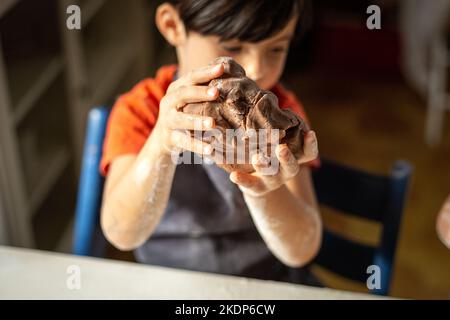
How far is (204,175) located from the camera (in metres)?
0.74

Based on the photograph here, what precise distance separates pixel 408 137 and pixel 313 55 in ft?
1.71

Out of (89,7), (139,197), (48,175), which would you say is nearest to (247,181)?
(139,197)

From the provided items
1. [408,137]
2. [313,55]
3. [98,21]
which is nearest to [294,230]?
[98,21]

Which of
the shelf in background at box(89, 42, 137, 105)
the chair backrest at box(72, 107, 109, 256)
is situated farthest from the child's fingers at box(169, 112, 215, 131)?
→ the shelf in background at box(89, 42, 137, 105)

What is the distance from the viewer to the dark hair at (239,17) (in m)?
0.58

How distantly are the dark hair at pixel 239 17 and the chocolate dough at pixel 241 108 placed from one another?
0.09 metres

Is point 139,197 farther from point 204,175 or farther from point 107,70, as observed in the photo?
point 107,70

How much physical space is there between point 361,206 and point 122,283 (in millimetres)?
362

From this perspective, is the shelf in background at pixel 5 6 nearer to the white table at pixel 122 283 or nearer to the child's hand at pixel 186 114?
the white table at pixel 122 283

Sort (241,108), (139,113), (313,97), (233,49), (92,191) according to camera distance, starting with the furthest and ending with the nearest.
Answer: (313,97) < (92,191) < (139,113) < (233,49) < (241,108)

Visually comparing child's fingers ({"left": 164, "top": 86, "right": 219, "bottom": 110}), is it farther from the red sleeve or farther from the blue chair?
the blue chair

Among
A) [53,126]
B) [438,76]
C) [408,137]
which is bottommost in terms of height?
[408,137]
